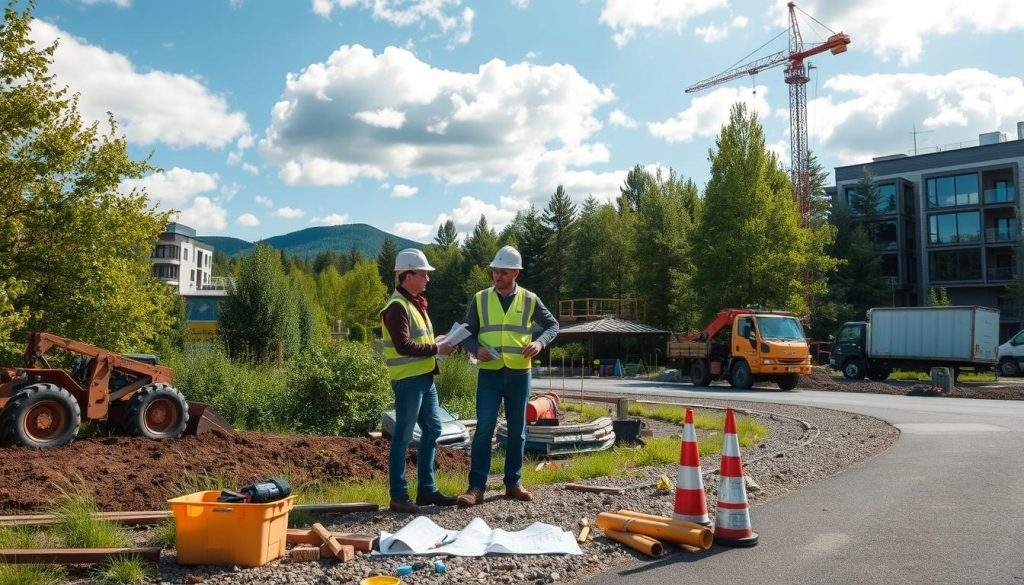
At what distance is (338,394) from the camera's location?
1298cm

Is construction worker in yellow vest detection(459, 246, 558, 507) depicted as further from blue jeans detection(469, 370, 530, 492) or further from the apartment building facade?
the apartment building facade

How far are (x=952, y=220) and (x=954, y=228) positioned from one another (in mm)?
605

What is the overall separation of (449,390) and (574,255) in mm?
47469

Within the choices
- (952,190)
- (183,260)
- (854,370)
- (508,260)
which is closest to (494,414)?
(508,260)

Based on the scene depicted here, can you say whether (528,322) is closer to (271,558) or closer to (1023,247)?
(271,558)

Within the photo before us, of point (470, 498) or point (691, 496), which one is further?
point (470, 498)

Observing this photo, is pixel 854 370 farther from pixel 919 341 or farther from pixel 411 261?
pixel 411 261

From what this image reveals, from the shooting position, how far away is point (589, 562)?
5184mm

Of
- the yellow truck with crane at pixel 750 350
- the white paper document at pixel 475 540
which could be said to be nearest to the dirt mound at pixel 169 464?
the white paper document at pixel 475 540

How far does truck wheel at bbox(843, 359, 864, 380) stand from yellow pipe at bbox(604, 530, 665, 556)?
92.7 feet

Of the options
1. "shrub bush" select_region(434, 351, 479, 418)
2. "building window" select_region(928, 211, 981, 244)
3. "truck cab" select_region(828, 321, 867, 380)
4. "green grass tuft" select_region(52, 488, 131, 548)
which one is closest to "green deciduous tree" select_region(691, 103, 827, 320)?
"truck cab" select_region(828, 321, 867, 380)

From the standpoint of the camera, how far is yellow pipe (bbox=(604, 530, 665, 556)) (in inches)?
210

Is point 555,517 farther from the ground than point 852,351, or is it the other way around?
point 852,351

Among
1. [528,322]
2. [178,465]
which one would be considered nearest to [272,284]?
[178,465]
